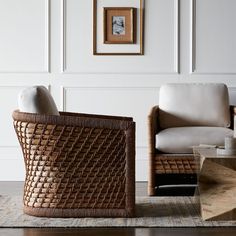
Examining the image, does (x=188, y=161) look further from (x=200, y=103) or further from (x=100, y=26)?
(x=100, y=26)

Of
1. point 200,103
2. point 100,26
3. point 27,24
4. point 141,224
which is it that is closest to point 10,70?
point 27,24

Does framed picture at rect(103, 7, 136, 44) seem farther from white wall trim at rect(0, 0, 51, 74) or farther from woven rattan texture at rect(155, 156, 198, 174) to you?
woven rattan texture at rect(155, 156, 198, 174)

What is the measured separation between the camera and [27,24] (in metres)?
4.93

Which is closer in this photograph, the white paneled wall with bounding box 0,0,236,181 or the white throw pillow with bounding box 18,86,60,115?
the white throw pillow with bounding box 18,86,60,115

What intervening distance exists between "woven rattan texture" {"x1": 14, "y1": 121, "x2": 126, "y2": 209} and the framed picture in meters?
1.99

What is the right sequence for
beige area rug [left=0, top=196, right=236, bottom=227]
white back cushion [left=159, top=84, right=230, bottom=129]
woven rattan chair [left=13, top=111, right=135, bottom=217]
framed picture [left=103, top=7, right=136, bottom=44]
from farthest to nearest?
1. framed picture [left=103, top=7, right=136, bottom=44]
2. white back cushion [left=159, top=84, right=230, bottom=129]
3. woven rattan chair [left=13, top=111, right=135, bottom=217]
4. beige area rug [left=0, top=196, right=236, bottom=227]

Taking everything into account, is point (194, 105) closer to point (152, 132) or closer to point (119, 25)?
point (152, 132)

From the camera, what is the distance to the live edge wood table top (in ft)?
9.59

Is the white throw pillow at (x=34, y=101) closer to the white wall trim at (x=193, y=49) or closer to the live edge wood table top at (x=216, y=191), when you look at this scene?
the live edge wood table top at (x=216, y=191)

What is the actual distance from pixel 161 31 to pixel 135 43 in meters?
0.24

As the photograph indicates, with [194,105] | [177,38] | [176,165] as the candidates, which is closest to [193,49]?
[177,38]

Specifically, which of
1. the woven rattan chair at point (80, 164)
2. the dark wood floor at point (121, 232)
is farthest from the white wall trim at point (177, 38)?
the dark wood floor at point (121, 232)

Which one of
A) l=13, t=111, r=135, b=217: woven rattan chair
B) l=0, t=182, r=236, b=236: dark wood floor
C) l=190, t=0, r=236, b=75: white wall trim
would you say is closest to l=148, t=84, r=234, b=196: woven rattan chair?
l=190, t=0, r=236, b=75: white wall trim

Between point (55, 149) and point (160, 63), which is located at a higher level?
point (160, 63)
